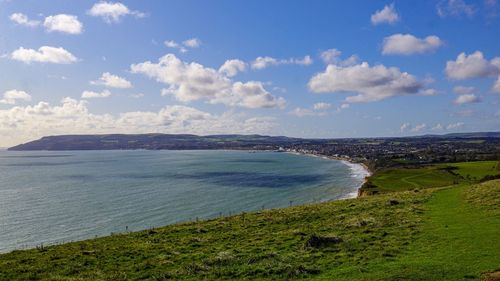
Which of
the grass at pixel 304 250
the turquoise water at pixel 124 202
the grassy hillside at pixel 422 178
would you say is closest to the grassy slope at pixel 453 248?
the grass at pixel 304 250

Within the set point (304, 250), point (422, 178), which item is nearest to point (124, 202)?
point (422, 178)

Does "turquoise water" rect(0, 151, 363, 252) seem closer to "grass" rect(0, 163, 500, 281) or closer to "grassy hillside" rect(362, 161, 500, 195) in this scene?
"grassy hillside" rect(362, 161, 500, 195)

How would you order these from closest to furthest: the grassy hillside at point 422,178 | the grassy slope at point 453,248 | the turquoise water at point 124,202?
the grassy slope at point 453,248 → the turquoise water at point 124,202 → the grassy hillside at point 422,178

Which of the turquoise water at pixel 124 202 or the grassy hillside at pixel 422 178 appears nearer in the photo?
the turquoise water at pixel 124 202

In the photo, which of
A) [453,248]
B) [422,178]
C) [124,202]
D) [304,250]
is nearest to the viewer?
[453,248]

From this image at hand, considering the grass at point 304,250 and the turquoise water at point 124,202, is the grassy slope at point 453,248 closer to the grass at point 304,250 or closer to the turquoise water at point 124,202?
the grass at point 304,250

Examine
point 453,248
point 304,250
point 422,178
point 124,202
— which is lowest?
point 124,202

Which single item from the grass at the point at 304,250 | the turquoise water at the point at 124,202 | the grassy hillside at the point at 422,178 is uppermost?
the grass at the point at 304,250

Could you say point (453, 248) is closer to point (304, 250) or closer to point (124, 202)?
point (304, 250)

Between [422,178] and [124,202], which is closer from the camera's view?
[124,202]
